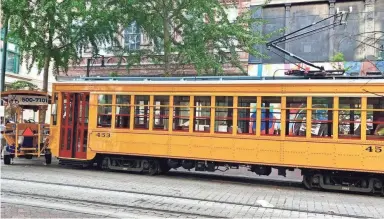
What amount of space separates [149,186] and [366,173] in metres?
5.15

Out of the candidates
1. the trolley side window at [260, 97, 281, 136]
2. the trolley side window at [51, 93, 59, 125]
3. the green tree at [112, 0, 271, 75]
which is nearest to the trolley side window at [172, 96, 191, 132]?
the trolley side window at [260, 97, 281, 136]

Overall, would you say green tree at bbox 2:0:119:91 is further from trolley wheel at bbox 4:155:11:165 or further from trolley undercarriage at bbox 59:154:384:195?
trolley undercarriage at bbox 59:154:384:195

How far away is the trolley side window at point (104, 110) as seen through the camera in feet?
41.5

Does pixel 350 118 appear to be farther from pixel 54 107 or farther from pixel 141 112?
pixel 54 107

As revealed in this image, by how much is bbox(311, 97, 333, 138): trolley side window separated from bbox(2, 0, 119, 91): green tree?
28.0 ft

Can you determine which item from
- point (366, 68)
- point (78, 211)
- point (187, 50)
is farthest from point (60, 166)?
point (366, 68)

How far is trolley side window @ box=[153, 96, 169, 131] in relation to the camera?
39.2 ft

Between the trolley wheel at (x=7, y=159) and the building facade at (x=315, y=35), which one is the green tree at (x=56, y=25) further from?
the trolley wheel at (x=7, y=159)

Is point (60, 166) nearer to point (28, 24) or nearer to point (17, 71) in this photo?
point (28, 24)

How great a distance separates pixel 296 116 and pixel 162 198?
13.8 feet

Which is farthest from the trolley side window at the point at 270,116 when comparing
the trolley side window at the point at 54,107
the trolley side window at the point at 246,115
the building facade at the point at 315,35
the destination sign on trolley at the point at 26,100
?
the building facade at the point at 315,35

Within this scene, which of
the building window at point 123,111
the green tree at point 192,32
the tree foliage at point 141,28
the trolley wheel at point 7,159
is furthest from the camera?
the green tree at point 192,32

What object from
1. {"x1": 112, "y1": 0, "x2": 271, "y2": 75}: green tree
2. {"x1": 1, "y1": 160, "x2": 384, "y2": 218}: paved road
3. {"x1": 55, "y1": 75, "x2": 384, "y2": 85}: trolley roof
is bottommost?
{"x1": 1, "y1": 160, "x2": 384, "y2": 218}: paved road

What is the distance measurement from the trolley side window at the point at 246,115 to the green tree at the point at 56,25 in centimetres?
692
